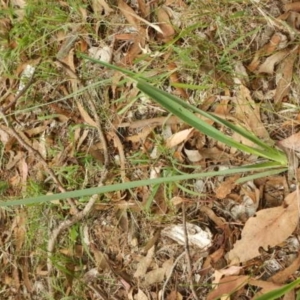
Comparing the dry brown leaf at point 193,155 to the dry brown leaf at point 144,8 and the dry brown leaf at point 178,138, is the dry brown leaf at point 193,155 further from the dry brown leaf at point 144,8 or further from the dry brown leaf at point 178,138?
the dry brown leaf at point 144,8

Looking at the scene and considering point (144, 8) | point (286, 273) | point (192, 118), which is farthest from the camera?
point (144, 8)

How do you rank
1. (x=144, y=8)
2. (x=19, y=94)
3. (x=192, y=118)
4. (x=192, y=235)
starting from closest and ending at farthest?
(x=192, y=118) → (x=192, y=235) → (x=144, y=8) → (x=19, y=94)

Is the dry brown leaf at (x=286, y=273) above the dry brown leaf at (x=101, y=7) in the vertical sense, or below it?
below

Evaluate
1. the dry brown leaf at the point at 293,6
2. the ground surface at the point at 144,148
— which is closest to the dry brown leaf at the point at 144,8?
the ground surface at the point at 144,148

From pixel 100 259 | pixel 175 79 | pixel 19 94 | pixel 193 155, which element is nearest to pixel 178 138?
pixel 193 155

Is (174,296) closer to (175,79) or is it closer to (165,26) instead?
(175,79)

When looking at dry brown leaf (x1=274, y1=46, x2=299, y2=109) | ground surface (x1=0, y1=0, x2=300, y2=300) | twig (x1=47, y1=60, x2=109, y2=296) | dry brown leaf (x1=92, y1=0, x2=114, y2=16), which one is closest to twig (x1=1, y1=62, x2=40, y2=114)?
ground surface (x1=0, y1=0, x2=300, y2=300)
